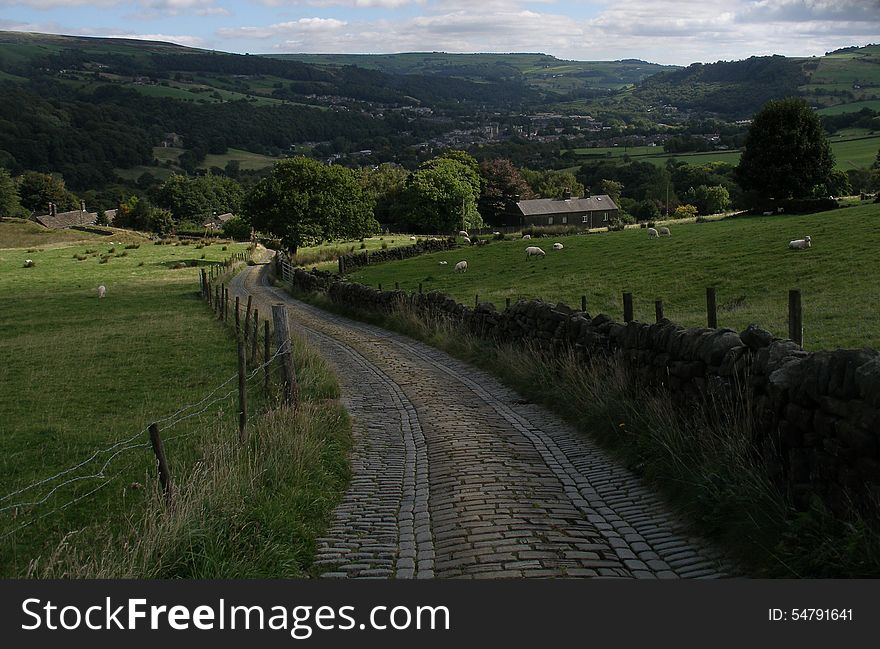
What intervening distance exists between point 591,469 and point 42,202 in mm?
150376

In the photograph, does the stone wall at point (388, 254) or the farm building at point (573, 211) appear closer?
the stone wall at point (388, 254)

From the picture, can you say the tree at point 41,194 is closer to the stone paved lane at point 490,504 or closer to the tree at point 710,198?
the tree at point 710,198

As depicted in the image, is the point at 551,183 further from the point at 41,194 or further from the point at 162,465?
the point at 162,465

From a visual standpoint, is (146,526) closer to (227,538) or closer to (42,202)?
(227,538)

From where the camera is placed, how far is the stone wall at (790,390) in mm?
6070

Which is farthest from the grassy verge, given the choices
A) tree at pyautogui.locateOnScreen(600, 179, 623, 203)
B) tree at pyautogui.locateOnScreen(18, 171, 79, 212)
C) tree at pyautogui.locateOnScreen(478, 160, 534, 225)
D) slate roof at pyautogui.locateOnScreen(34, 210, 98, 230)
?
tree at pyautogui.locateOnScreen(18, 171, 79, 212)

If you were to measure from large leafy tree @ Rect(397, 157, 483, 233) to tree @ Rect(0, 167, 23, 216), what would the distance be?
206ft

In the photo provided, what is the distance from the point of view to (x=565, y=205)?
113 meters

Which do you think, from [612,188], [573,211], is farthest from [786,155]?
[612,188]

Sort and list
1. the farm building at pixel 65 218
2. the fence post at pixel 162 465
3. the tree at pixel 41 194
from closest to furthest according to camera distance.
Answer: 1. the fence post at pixel 162 465
2. the farm building at pixel 65 218
3. the tree at pixel 41 194

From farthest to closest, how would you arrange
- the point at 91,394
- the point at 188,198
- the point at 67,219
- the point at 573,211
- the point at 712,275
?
the point at 188,198, the point at 67,219, the point at 573,211, the point at 712,275, the point at 91,394

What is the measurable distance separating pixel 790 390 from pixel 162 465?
5340 millimetres

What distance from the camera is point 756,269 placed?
30.6m

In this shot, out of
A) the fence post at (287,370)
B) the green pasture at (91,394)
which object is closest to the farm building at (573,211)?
the green pasture at (91,394)
